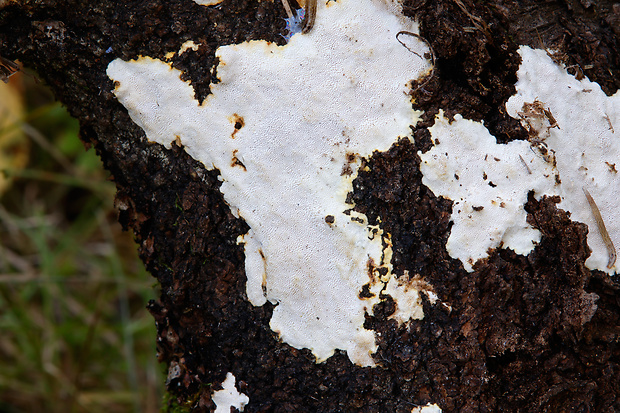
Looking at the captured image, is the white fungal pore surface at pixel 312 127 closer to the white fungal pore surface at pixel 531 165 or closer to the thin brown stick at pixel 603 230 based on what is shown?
the white fungal pore surface at pixel 531 165

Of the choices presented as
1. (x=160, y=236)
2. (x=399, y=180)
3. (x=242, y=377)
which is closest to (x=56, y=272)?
(x=160, y=236)

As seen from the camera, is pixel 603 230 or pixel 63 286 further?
pixel 63 286

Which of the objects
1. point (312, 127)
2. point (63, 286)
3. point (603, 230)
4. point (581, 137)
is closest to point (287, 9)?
point (312, 127)

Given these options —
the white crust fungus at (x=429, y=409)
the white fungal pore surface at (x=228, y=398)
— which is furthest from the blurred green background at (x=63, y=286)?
the white crust fungus at (x=429, y=409)

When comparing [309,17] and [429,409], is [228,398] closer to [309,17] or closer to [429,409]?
[429,409]

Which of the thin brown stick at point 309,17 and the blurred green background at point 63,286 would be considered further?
the blurred green background at point 63,286

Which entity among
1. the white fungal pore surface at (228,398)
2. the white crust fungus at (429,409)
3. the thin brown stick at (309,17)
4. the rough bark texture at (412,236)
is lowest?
the white crust fungus at (429,409)
